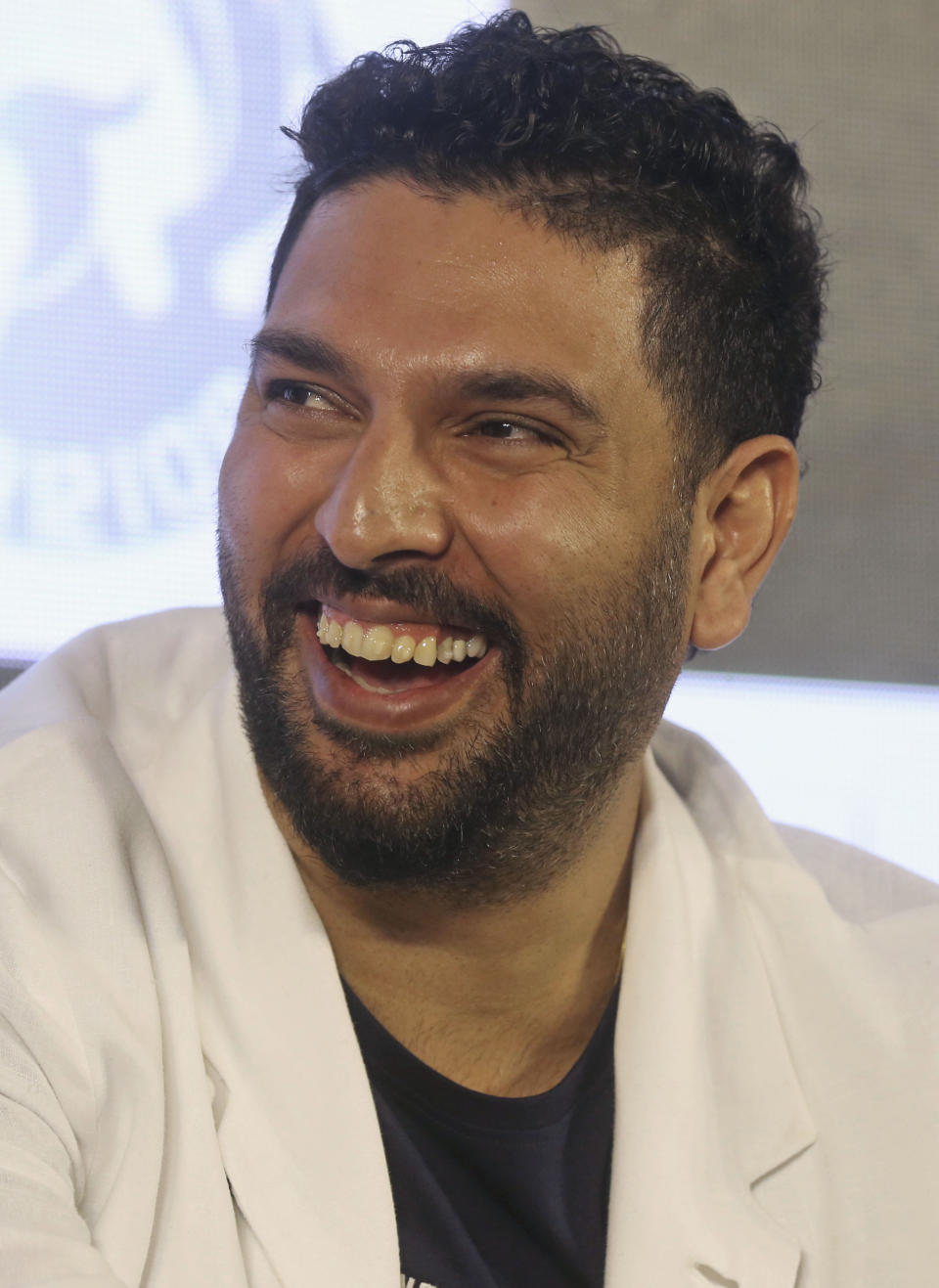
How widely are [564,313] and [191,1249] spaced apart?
797mm

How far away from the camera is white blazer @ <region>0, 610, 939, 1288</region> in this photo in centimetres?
103

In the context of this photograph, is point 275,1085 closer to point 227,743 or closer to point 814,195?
point 227,743

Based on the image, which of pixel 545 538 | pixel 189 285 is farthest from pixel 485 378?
pixel 189 285

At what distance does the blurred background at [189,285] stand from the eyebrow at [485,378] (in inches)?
23.8

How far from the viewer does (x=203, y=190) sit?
190cm

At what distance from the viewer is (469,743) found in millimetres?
1182

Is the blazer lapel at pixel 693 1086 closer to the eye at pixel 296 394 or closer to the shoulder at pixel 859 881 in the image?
the shoulder at pixel 859 881

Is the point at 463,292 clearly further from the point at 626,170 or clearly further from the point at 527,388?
the point at 626,170

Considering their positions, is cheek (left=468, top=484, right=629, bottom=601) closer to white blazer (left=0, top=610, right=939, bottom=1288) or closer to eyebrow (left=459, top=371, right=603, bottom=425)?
eyebrow (left=459, top=371, right=603, bottom=425)

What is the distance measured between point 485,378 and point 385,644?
233mm

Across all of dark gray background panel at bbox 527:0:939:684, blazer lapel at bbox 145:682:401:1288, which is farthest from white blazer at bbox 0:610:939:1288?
dark gray background panel at bbox 527:0:939:684

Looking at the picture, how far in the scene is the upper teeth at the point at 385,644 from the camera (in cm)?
116

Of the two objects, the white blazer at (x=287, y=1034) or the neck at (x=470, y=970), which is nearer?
the white blazer at (x=287, y=1034)

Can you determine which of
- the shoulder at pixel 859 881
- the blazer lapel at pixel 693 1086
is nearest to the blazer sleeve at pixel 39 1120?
the blazer lapel at pixel 693 1086
